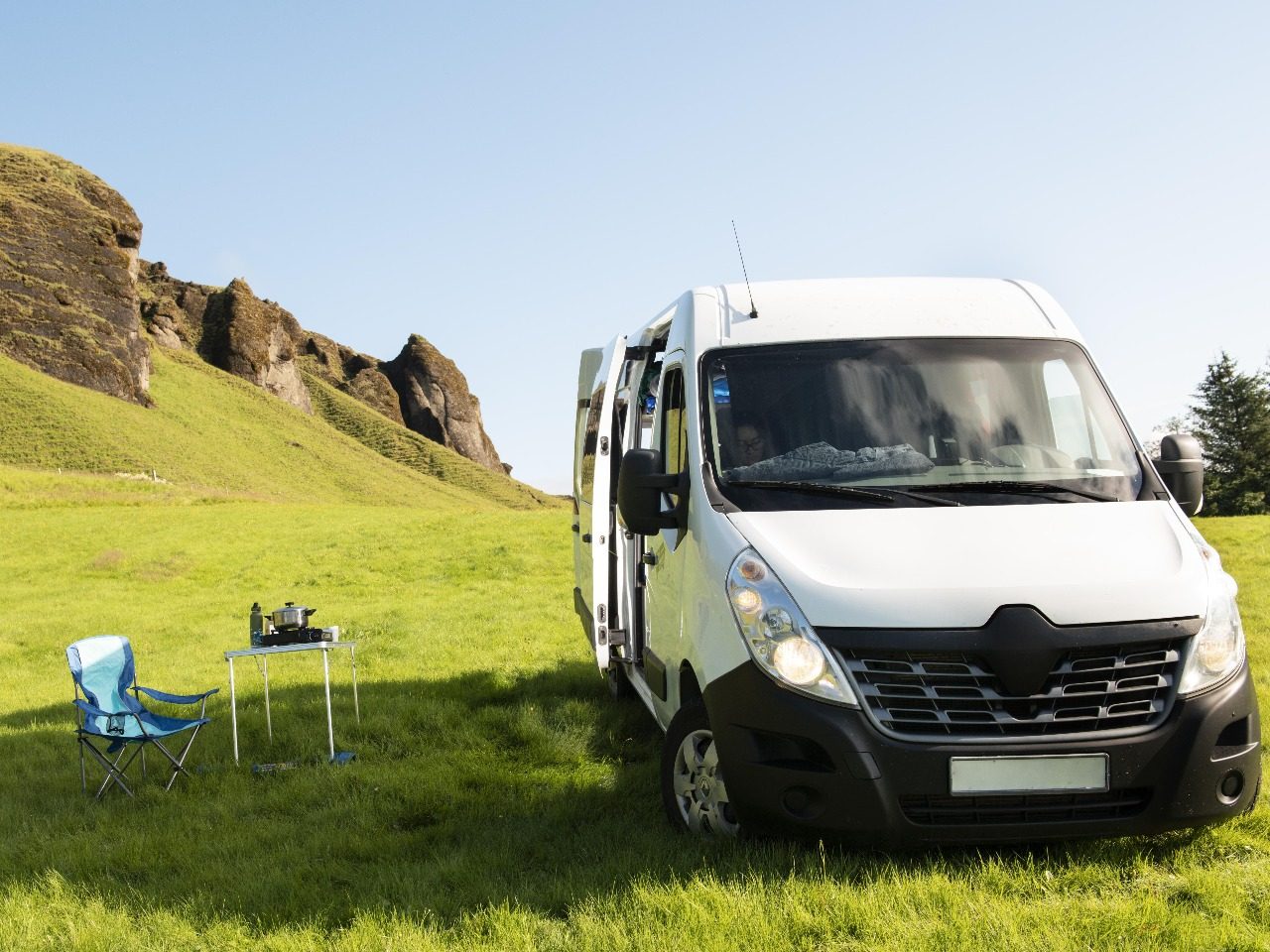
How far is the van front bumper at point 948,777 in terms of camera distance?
13.5ft

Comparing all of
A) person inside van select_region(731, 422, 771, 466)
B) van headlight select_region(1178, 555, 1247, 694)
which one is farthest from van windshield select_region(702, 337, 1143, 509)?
van headlight select_region(1178, 555, 1247, 694)

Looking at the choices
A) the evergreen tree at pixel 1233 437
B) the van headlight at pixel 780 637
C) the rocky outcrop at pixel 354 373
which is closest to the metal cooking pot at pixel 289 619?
the van headlight at pixel 780 637

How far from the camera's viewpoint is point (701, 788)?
194 inches

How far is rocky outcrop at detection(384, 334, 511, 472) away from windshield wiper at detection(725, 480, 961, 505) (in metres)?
176

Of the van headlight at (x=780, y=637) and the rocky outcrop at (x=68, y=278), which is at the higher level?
the rocky outcrop at (x=68, y=278)

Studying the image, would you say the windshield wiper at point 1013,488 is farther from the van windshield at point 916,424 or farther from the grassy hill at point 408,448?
the grassy hill at point 408,448

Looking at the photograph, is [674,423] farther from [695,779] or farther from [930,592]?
[930,592]

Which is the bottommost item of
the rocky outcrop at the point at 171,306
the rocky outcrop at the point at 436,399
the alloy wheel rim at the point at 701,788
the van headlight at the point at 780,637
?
the alloy wheel rim at the point at 701,788

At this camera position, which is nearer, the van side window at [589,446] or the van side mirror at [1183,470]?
the van side mirror at [1183,470]

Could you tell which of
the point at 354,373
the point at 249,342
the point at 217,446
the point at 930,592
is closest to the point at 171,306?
the point at 249,342

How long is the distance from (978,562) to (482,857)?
8.52 ft

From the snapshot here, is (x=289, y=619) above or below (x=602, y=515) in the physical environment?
below

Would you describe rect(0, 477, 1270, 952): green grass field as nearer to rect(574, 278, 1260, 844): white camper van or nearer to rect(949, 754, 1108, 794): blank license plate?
rect(574, 278, 1260, 844): white camper van

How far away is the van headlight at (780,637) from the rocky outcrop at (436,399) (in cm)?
17625
